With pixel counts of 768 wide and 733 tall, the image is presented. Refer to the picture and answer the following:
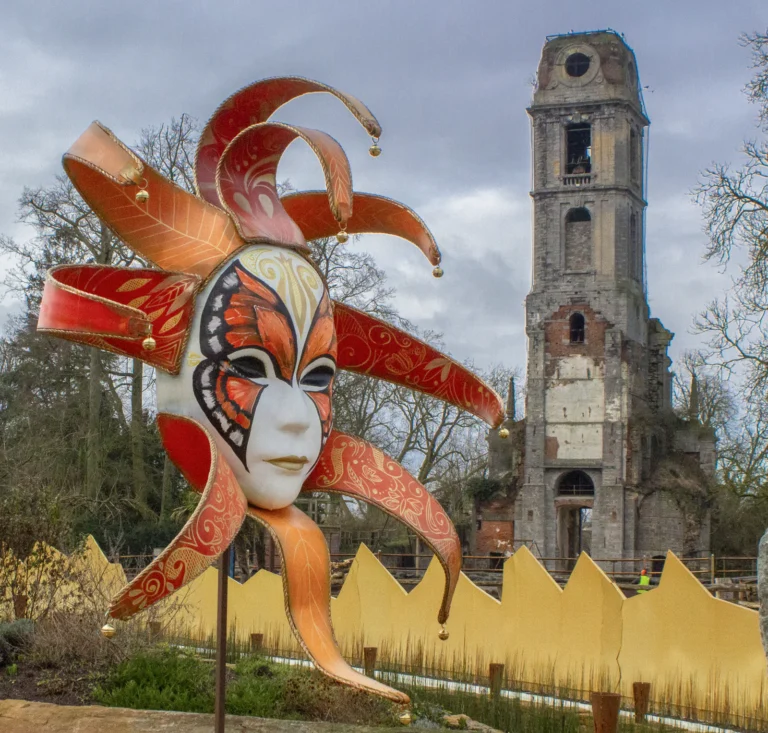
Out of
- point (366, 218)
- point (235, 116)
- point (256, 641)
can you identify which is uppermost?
point (235, 116)

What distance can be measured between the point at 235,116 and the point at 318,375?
187 cm

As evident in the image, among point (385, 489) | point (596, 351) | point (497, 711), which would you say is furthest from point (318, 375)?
point (596, 351)

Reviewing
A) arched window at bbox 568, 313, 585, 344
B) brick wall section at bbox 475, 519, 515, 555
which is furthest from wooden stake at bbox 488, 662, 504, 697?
arched window at bbox 568, 313, 585, 344

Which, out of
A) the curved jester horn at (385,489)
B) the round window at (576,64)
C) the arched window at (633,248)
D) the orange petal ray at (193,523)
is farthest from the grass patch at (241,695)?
the round window at (576,64)

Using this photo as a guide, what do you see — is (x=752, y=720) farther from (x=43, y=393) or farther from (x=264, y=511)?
(x=43, y=393)

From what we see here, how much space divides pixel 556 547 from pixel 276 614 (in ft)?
91.8

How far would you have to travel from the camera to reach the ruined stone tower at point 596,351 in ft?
137

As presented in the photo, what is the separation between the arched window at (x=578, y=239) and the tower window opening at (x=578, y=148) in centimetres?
150

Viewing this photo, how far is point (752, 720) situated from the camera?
35.9ft

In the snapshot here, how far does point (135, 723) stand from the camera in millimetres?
8469

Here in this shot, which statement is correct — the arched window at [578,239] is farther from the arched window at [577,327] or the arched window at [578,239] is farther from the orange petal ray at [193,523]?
the orange petal ray at [193,523]

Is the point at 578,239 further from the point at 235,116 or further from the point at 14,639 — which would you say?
the point at 235,116

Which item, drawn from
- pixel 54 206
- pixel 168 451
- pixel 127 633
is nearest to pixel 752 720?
pixel 127 633

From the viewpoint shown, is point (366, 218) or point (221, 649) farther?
point (366, 218)
